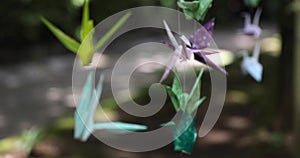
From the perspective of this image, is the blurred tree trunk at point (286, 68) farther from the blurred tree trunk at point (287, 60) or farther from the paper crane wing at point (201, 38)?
the paper crane wing at point (201, 38)

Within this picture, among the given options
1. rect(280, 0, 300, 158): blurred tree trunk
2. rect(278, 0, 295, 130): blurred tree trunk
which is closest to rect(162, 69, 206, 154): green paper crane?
rect(280, 0, 300, 158): blurred tree trunk

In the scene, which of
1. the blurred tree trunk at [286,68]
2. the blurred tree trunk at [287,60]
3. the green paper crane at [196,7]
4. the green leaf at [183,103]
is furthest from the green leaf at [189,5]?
the blurred tree trunk at [286,68]

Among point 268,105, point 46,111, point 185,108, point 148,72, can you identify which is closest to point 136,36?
point 148,72

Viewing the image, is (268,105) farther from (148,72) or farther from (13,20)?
(13,20)

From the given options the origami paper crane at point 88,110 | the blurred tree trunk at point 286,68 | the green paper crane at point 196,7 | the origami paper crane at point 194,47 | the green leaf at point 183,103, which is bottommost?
the blurred tree trunk at point 286,68

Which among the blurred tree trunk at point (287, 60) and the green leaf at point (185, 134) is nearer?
the green leaf at point (185, 134)

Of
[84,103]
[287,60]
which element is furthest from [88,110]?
[287,60]

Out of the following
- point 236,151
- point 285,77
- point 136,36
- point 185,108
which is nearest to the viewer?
point 185,108
